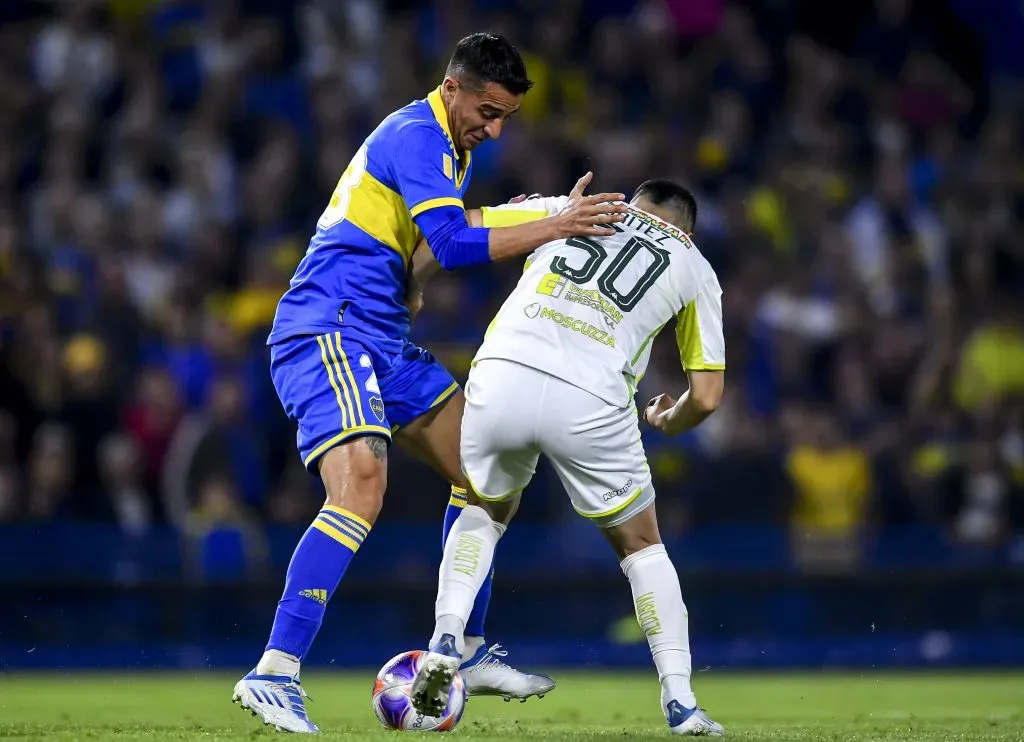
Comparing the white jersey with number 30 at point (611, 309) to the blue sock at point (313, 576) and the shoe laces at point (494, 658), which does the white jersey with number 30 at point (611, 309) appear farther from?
the shoe laces at point (494, 658)

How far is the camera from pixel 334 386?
237 inches

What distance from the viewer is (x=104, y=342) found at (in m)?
11.4

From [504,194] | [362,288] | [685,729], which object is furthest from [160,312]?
[685,729]

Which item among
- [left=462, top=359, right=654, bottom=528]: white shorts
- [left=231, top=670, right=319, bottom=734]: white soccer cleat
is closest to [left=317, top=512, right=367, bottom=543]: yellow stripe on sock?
[left=462, top=359, right=654, bottom=528]: white shorts

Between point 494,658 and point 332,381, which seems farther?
point 494,658

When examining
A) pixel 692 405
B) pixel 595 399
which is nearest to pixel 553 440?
pixel 595 399

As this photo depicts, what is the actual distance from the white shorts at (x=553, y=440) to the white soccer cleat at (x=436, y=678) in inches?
25.6

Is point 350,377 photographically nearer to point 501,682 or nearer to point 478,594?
point 478,594

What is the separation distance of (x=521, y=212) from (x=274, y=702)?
2162mm

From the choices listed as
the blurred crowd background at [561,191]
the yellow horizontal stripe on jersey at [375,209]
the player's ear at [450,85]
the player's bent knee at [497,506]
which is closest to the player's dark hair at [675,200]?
the player's ear at [450,85]

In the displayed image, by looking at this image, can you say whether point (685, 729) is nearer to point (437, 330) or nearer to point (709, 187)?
point (437, 330)

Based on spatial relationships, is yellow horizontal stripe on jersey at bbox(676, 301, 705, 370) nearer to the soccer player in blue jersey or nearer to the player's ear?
the soccer player in blue jersey

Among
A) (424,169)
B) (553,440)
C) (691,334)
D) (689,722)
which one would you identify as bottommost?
(689,722)

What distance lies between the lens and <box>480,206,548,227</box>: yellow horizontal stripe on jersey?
6.29m
